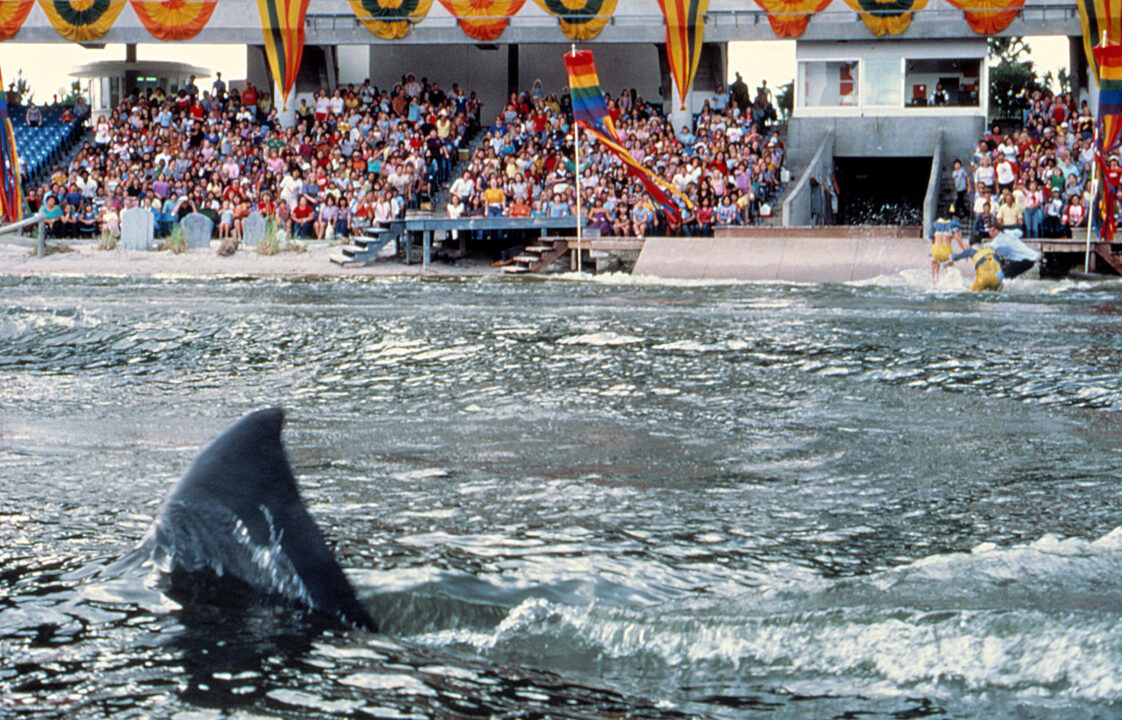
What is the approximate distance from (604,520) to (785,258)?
1639cm

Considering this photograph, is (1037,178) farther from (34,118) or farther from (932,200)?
(34,118)

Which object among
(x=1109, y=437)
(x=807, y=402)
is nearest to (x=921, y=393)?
(x=807, y=402)

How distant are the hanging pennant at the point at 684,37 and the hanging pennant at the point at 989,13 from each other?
550 cm

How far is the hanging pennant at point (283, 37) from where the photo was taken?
32.5 meters

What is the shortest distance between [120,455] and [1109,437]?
19.2ft

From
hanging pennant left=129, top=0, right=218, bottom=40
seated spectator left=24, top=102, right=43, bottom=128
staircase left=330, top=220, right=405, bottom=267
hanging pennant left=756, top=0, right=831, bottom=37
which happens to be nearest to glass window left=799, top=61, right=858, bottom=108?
hanging pennant left=756, top=0, right=831, bottom=37

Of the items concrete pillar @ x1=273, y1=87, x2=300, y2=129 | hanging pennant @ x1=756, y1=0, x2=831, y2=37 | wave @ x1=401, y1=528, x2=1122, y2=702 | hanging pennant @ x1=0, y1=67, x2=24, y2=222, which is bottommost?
wave @ x1=401, y1=528, x2=1122, y2=702

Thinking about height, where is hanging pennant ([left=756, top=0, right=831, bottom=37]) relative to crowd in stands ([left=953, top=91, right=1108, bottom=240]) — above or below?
above

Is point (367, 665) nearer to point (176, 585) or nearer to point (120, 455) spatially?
point (176, 585)

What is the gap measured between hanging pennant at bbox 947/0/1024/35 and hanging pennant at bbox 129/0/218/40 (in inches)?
677

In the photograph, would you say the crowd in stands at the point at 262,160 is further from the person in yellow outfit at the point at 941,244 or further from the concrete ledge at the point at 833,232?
the person in yellow outfit at the point at 941,244

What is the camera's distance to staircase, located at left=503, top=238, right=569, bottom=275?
78.7 ft

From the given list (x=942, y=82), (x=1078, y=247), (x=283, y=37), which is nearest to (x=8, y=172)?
(x=283, y=37)

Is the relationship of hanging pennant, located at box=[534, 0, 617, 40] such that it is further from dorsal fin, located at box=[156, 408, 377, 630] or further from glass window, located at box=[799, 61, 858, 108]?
dorsal fin, located at box=[156, 408, 377, 630]
